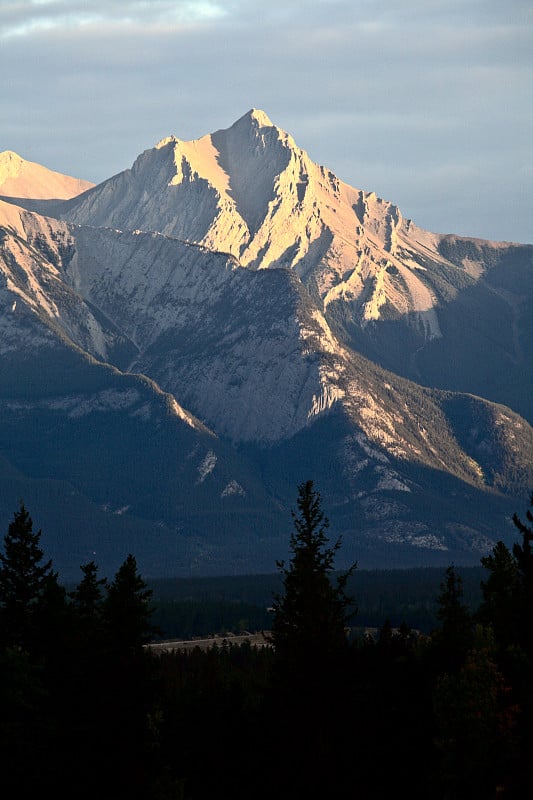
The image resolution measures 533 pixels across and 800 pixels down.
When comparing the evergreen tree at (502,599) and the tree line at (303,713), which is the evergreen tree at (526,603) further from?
the evergreen tree at (502,599)

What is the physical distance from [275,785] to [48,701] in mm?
22715

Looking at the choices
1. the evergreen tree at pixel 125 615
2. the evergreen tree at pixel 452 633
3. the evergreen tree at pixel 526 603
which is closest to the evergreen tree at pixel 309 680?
the evergreen tree at pixel 125 615

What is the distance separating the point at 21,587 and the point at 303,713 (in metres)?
45.7

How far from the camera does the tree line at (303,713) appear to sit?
112812 mm

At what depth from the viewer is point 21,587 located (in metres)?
152

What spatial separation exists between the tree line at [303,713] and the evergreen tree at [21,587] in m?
4.32

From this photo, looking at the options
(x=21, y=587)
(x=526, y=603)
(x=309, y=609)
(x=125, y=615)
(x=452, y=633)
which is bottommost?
(x=309, y=609)

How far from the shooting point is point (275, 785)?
112 m

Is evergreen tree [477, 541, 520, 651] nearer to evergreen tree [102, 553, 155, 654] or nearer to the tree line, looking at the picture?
the tree line

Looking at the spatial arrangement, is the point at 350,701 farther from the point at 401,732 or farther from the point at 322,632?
the point at 401,732

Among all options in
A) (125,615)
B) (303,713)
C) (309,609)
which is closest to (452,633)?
(125,615)

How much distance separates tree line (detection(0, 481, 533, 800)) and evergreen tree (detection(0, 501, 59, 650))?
170 inches

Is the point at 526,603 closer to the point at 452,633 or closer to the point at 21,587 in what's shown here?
the point at 452,633

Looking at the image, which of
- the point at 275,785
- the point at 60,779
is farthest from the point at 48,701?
the point at 275,785
